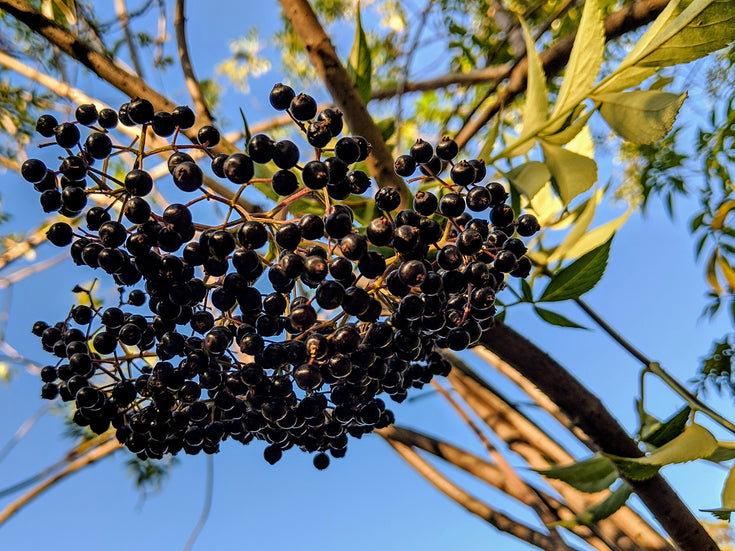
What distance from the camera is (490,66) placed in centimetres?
179

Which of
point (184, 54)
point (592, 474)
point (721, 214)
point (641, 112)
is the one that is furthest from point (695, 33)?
point (184, 54)

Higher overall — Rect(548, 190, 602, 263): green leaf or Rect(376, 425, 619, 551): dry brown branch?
Rect(548, 190, 602, 263): green leaf

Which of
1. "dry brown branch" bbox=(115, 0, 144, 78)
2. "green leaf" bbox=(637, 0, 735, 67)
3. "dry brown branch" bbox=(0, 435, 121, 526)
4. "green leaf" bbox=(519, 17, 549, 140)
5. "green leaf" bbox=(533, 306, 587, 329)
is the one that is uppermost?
"dry brown branch" bbox=(115, 0, 144, 78)

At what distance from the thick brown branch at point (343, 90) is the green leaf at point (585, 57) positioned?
0.26 metres

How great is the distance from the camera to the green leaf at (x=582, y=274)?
2.13 ft

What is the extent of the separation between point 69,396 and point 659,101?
846 millimetres

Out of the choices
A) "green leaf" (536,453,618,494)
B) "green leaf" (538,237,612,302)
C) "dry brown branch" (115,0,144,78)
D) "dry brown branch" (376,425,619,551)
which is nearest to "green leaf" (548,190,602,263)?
A: "green leaf" (538,237,612,302)

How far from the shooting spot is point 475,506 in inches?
46.3

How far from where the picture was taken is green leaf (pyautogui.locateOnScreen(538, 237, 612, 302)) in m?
Answer: 0.65

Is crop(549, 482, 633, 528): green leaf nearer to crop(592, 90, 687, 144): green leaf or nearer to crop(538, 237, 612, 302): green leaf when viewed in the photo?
crop(538, 237, 612, 302): green leaf

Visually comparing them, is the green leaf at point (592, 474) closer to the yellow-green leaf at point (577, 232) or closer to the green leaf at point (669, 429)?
the green leaf at point (669, 429)

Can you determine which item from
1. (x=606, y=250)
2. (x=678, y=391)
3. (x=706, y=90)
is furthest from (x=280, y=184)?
(x=706, y=90)

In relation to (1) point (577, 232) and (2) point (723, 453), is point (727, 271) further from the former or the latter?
(2) point (723, 453)

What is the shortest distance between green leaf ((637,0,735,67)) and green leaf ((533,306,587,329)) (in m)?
0.34
